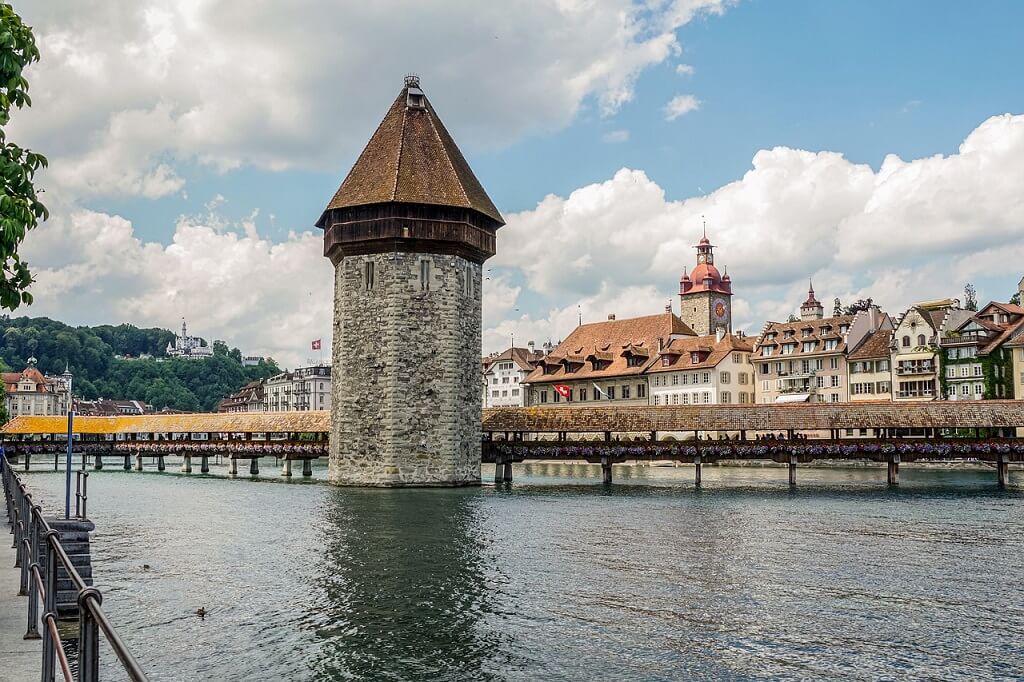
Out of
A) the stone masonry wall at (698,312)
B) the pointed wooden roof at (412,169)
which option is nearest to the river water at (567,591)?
the pointed wooden roof at (412,169)

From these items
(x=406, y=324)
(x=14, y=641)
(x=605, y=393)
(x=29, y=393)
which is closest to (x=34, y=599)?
(x=14, y=641)

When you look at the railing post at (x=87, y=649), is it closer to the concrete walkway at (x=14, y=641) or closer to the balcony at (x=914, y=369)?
the concrete walkway at (x=14, y=641)

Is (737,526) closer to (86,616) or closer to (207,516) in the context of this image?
(207,516)

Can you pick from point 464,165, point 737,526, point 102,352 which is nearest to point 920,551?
point 737,526

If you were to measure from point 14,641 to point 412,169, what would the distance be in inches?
1253

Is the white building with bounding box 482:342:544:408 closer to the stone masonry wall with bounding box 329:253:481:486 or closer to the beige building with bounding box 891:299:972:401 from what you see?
the beige building with bounding box 891:299:972:401

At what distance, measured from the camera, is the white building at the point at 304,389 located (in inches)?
5074

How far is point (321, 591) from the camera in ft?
48.4

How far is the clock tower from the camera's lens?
286 ft

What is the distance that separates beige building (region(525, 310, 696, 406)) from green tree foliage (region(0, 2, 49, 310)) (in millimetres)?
63461

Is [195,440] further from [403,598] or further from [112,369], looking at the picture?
[112,369]

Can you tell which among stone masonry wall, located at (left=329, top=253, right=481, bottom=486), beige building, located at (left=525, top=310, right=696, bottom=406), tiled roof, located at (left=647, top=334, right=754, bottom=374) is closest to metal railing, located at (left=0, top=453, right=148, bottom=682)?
stone masonry wall, located at (left=329, top=253, right=481, bottom=486)

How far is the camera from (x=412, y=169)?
3772 cm

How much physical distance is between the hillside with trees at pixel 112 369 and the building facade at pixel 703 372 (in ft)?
336
